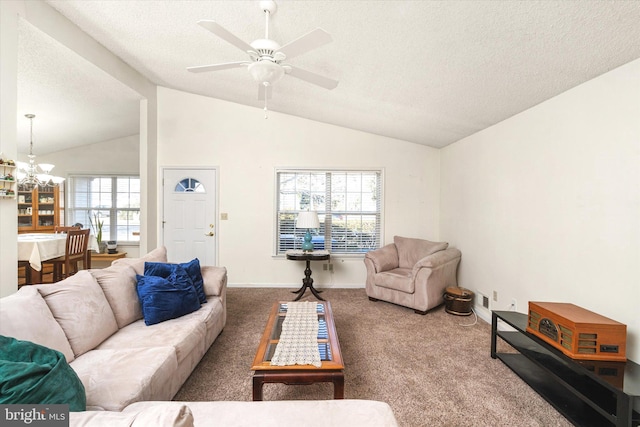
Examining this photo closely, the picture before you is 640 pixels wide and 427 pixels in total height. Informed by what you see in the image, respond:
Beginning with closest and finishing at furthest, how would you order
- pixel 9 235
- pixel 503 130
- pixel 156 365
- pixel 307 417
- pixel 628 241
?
pixel 307 417, pixel 156 365, pixel 628 241, pixel 9 235, pixel 503 130

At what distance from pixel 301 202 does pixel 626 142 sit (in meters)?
3.76

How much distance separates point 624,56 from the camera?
6.03 feet

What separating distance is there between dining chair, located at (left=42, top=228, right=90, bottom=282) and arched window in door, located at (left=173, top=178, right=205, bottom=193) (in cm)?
142

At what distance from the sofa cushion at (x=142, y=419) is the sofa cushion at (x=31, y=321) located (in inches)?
40.6

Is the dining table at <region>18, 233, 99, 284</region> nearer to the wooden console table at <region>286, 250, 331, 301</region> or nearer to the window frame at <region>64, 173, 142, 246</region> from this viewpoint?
the window frame at <region>64, 173, 142, 246</region>

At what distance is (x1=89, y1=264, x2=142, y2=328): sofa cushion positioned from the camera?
7.11 feet

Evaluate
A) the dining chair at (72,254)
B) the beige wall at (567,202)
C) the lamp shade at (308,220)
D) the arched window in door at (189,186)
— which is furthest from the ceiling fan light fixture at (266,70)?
the dining chair at (72,254)

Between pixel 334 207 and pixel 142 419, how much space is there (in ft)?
13.9

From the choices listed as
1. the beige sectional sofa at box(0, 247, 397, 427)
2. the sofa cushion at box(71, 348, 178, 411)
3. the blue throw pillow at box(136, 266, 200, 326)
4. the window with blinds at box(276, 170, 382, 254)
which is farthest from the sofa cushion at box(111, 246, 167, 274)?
the window with blinds at box(276, 170, 382, 254)

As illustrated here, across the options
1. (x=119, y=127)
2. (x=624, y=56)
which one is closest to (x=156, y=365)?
(x=624, y=56)

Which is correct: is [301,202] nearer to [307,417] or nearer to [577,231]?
[577,231]

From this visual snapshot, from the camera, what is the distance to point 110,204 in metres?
6.00

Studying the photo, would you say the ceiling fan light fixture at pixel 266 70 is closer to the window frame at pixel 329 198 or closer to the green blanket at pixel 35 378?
the green blanket at pixel 35 378

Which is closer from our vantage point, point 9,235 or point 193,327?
point 193,327
